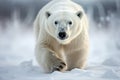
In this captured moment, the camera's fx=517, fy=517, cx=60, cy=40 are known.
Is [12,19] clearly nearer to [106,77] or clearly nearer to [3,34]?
[3,34]

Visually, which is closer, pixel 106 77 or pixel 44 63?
pixel 106 77

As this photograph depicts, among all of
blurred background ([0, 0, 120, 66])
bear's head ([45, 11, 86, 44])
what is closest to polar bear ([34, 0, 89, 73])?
bear's head ([45, 11, 86, 44])

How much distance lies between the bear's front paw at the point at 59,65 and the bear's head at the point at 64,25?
29 cm

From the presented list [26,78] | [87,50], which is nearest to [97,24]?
[87,50]

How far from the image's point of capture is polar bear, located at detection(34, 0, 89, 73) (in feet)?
22.3

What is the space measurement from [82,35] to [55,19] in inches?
28.0

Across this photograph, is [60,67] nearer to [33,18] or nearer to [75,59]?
[75,59]

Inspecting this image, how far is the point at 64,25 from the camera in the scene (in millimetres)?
6711

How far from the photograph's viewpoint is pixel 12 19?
23766 millimetres

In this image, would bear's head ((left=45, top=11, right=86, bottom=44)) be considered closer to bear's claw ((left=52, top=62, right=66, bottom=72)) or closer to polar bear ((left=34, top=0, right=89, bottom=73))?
polar bear ((left=34, top=0, right=89, bottom=73))

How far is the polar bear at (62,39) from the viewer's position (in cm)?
680

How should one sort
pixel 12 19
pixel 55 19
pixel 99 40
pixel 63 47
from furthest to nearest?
pixel 12 19, pixel 99 40, pixel 63 47, pixel 55 19

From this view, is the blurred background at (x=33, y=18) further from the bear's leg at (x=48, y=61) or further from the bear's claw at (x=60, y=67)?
the bear's claw at (x=60, y=67)

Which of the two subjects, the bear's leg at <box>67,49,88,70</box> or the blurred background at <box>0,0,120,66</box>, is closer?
the bear's leg at <box>67,49,88,70</box>
